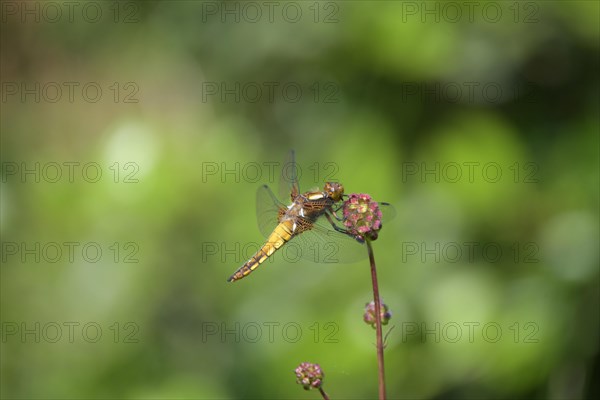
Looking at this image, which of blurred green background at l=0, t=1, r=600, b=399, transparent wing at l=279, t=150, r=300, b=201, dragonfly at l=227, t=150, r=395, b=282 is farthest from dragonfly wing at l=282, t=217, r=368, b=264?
blurred green background at l=0, t=1, r=600, b=399

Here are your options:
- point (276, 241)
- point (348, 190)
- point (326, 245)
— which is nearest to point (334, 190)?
point (326, 245)

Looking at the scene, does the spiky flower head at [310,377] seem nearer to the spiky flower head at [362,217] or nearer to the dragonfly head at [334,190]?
the spiky flower head at [362,217]

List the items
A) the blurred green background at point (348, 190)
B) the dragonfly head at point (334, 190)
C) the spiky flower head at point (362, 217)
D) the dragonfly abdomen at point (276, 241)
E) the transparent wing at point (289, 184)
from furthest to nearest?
the blurred green background at point (348, 190) < the transparent wing at point (289, 184) < the dragonfly abdomen at point (276, 241) < the dragonfly head at point (334, 190) < the spiky flower head at point (362, 217)

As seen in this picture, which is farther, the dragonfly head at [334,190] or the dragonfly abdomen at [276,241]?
the dragonfly abdomen at [276,241]

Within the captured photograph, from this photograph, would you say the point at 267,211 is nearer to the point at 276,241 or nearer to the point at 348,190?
the point at 276,241

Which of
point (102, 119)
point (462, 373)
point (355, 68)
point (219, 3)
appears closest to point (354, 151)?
point (355, 68)

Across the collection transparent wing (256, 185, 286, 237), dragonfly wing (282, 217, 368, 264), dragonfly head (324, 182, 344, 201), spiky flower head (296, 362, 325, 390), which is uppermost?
dragonfly head (324, 182, 344, 201)

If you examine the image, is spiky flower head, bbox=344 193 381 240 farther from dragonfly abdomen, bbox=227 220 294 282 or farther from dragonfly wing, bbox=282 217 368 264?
dragonfly abdomen, bbox=227 220 294 282

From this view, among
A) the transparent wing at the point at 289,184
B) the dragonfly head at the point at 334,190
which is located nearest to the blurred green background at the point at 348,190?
the transparent wing at the point at 289,184
